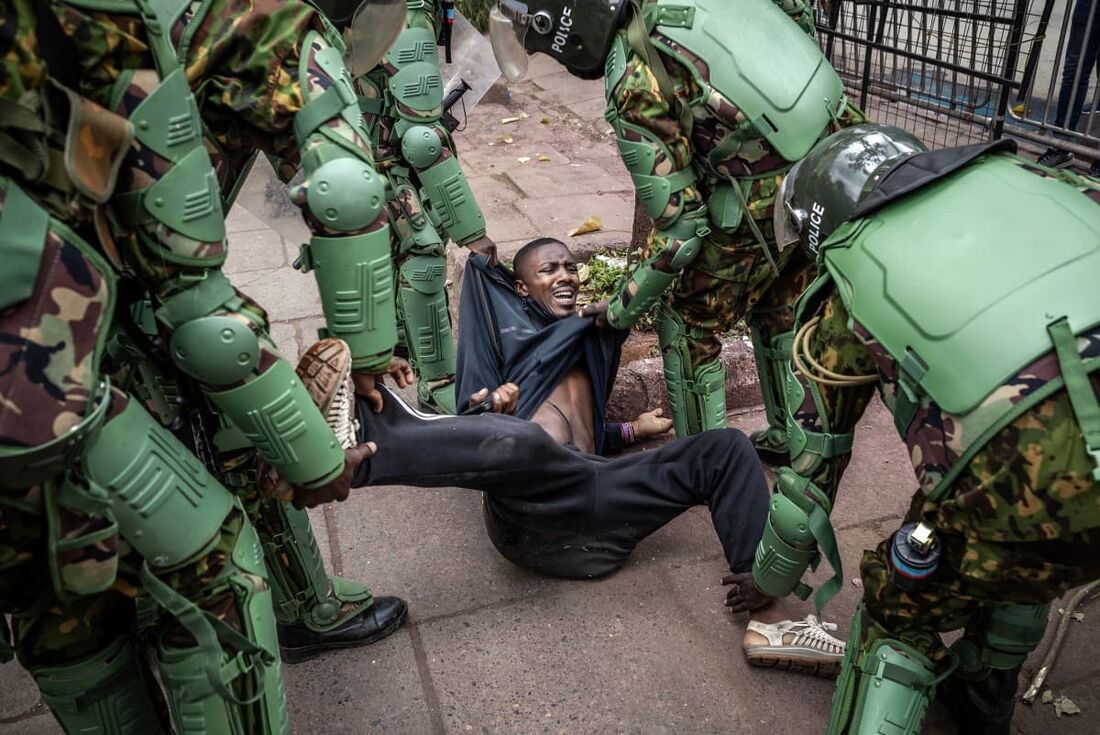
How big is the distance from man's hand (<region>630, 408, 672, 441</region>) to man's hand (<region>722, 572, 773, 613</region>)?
0.92 metres

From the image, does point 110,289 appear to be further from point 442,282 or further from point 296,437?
point 442,282

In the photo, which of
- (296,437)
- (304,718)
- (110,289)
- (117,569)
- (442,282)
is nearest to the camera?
(110,289)

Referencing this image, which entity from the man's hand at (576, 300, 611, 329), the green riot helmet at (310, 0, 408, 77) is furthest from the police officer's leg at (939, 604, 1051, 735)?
the green riot helmet at (310, 0, 408, 77)

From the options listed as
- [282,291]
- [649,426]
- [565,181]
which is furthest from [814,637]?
[565,181]

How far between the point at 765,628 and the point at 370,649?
3.68 ft

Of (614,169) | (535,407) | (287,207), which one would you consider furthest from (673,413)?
(614,169)

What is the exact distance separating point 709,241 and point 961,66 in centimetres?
197

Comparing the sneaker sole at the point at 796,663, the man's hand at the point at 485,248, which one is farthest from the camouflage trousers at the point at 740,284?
the sneaker sole at the point at 796,663

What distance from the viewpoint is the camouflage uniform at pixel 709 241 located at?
276cm

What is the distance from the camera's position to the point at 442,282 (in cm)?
365

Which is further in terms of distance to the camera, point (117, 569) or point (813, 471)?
point (813, 471)

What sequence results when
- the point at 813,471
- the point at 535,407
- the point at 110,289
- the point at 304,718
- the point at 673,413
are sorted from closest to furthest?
the point at 110,289 < the point at 813,471 < the point at 304,718 < the point at 535,407 < the point at 673,413

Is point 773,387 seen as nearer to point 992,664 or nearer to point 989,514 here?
point 992,664

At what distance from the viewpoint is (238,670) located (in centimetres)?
163
